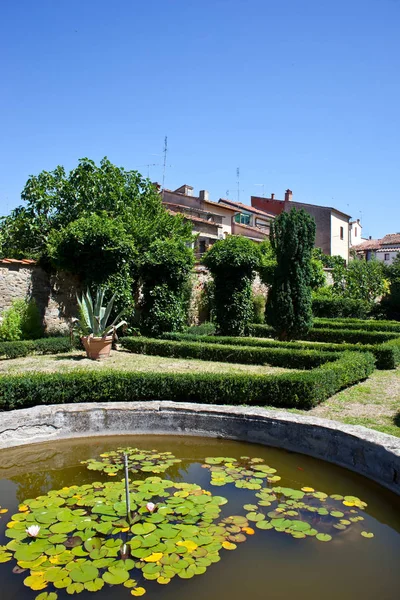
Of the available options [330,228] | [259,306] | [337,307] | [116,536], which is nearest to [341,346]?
[116,536]

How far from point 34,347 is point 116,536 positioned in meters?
8.69

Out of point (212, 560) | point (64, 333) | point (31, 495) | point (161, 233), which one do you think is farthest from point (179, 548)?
point (161, 233)

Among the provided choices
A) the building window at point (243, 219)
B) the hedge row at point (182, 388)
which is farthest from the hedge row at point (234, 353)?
the building window at point (243, 219)

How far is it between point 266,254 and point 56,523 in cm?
1985

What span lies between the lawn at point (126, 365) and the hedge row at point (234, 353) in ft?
0.87

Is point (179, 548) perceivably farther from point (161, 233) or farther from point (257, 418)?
point (161, 233)

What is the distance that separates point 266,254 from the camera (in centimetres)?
2256

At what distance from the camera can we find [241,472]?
14.7 feet

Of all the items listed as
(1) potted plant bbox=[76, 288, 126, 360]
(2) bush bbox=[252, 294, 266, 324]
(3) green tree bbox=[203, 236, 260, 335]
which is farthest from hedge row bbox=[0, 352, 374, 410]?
(2) bush bbox=[252, 294, 266, 324]

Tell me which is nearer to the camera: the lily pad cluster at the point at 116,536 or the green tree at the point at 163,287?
the lily pad cluster at the point at 116,536

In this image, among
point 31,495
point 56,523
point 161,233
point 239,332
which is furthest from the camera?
point 161,233

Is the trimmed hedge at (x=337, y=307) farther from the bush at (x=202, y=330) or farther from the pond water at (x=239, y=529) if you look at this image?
the pond water at (x=239, y=529)

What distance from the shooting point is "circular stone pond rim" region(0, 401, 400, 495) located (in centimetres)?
475

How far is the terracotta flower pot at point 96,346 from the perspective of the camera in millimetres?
10648
